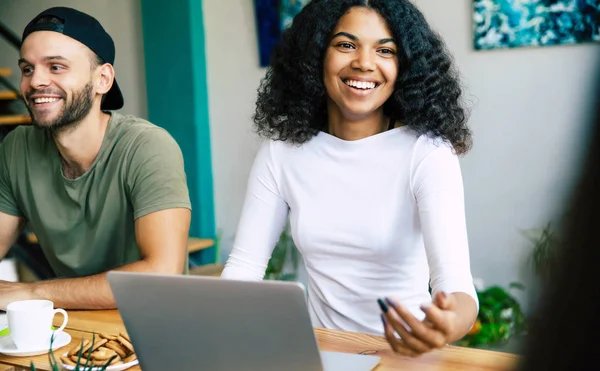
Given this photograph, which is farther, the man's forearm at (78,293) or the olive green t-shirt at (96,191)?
the olive green t-shirt at (96,191)

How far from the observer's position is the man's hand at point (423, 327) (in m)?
0.93

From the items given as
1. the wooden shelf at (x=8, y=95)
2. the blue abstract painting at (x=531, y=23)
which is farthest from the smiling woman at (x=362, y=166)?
the wooden shelf at (x=8, y=95)

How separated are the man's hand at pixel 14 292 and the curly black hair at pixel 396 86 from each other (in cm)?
69

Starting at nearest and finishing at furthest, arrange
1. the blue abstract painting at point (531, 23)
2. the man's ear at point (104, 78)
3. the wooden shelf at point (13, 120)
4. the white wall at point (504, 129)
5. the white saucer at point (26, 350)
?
the white saucer at point (26, 350)
the man's ear at point (104, 78)
the blue abstract painting at point (531, 23)
the white wall at point (504, 129)
the wooden shelf at point (13, 120)

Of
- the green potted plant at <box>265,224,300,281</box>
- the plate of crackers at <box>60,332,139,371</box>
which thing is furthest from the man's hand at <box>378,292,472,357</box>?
the green potted plant at <box>265,224,300,281</box>

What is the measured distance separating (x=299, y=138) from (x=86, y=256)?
0.69 metres

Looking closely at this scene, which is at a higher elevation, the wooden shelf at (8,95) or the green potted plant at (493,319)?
the wooden shelf at (8,95)

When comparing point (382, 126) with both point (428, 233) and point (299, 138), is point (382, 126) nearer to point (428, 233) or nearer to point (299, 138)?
point (299, 138)

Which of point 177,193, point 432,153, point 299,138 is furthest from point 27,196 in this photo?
point 432,153

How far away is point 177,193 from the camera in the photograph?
5.79 feet

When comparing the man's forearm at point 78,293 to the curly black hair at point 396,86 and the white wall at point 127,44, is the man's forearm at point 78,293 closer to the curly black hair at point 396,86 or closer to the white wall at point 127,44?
the curly black hair at point 396,86

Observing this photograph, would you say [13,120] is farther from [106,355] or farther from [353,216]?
[106,355]

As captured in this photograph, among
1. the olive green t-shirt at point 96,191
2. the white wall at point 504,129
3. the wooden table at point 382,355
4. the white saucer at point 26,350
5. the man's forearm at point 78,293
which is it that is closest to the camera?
the wooden table at point 382,355

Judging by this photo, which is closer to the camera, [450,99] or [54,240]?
[450,99]
